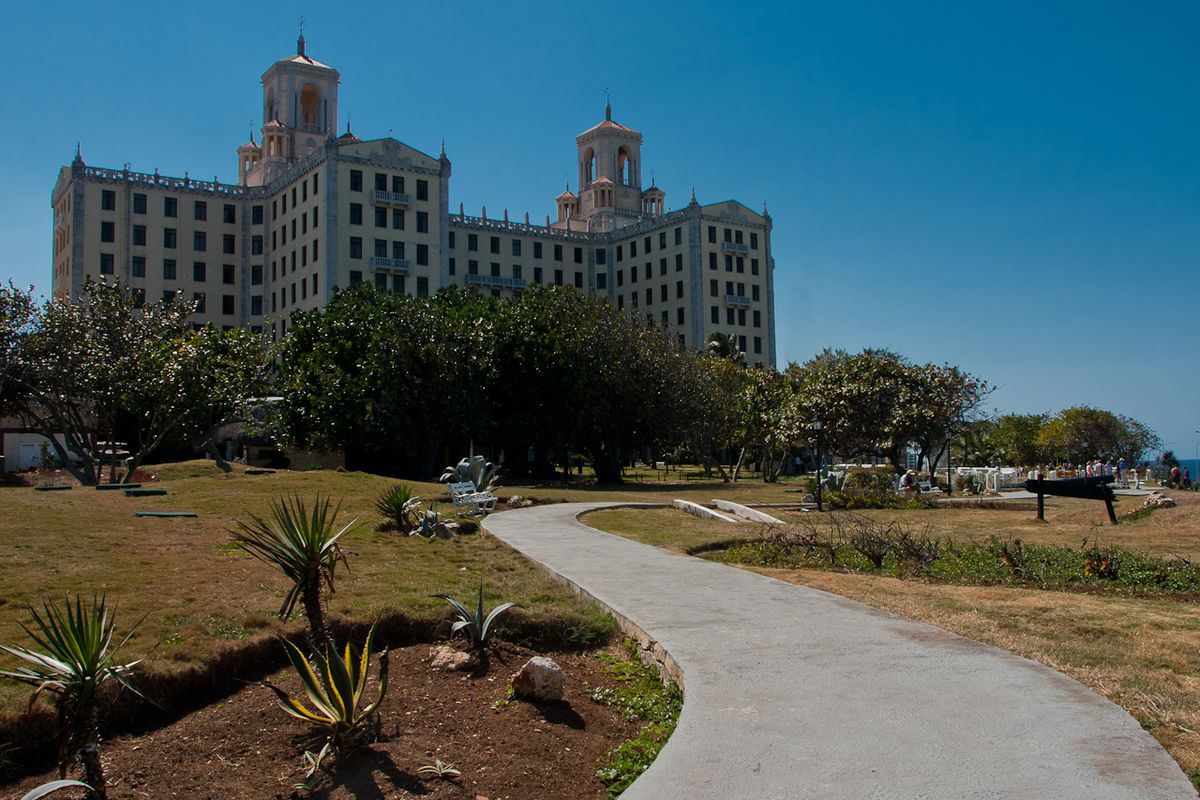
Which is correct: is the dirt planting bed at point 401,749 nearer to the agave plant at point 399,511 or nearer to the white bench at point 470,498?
the agave plant at point 399,511

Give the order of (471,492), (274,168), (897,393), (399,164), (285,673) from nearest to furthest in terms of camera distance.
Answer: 1. (285,673)
2. (471,492)
3. (897,393)
4. (399,164)
5. (274,168)

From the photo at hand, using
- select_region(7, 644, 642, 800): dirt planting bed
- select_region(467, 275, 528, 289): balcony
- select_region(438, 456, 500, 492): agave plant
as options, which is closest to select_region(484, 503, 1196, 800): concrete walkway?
select_region(7, 644, 642, 800): dirt planting bed

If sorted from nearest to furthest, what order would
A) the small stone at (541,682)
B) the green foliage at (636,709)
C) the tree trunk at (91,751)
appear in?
1. the tree trunk at (91,751)
2. the green foliage at (636,709)
3. the small stone at (541,682)

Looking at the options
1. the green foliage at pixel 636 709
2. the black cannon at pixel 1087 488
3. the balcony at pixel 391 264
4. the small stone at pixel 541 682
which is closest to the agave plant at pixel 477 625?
the green foliage at pixel 636 709

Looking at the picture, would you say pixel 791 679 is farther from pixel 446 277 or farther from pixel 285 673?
pixel 446 277

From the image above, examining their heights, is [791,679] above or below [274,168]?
below

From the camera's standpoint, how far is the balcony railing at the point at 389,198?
75.4 metres

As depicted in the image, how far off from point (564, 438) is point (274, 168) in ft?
198

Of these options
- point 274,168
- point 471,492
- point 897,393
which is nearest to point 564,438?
point 897,393

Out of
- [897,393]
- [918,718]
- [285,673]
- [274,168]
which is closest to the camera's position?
[918,718]

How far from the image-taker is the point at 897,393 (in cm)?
3547

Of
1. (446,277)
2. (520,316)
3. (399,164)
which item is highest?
(399,164)

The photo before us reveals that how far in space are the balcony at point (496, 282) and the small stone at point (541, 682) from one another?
8430 cm

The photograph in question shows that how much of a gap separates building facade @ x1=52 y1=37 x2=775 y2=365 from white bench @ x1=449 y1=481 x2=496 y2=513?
51150 mm
